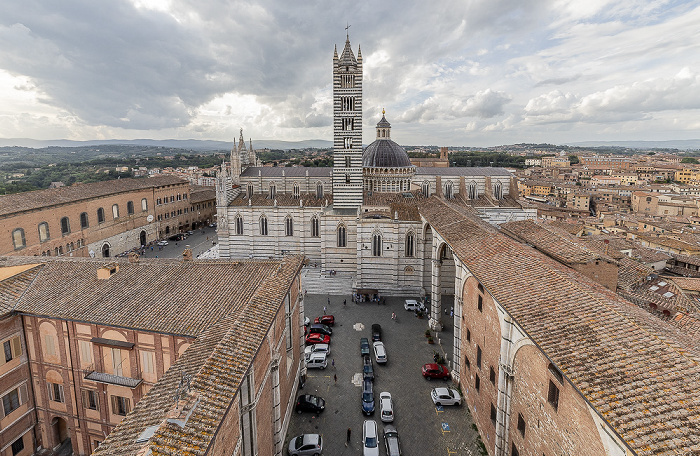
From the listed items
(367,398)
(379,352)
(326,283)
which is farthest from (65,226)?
(367,398)

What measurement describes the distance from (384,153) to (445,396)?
109 feet

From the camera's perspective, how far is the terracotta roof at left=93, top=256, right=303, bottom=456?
8.02 metres

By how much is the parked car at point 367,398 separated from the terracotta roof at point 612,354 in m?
10.3

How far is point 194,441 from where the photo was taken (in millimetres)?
8039

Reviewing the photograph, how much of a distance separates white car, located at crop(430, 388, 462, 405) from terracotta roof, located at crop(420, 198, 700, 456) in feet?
30.4

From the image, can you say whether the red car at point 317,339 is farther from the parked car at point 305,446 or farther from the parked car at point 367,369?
the parked car at point 305,446

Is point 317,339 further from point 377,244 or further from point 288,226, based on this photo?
point 288,226

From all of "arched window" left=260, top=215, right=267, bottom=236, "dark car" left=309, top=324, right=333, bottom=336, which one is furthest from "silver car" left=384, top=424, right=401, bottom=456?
"arched window" left=260, top=215, right=267, bottom=236

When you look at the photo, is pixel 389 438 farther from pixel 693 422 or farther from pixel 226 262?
pixel 693 422

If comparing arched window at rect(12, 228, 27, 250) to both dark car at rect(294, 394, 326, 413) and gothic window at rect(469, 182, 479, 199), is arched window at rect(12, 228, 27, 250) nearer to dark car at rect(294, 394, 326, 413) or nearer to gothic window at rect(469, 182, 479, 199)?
dark car at rect(294, 394, 326, 413)

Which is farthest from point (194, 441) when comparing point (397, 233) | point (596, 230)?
point (596, 230)

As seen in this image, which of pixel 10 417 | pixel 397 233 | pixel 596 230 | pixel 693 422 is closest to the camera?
pixel 693 422

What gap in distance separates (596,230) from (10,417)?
201 feet

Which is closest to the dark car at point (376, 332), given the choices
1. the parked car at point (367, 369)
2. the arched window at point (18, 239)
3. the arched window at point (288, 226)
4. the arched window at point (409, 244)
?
the parked car at point (367, 369)
